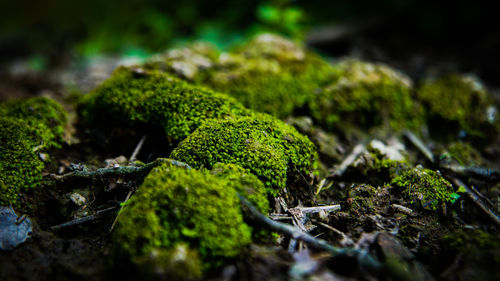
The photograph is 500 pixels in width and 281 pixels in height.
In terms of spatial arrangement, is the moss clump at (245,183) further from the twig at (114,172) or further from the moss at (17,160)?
the moss at (17,160)

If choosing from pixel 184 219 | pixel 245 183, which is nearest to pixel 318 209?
pixel 245 183

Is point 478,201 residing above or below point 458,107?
below

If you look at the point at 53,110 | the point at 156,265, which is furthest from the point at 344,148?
the point at 53,110

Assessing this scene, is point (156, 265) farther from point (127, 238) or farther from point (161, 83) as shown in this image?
point (161, 83)

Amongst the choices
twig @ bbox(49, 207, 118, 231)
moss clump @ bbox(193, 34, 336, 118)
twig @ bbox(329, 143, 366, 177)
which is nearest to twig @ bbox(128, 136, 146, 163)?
twig @ bbox(49, 207, 118, 231)

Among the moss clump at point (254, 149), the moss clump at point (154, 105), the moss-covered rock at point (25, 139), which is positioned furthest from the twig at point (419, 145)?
the moss-covered rock at point (25, 139)

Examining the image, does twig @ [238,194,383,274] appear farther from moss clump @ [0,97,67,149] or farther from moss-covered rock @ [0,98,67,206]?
moss clump @ [0,97,67,149]

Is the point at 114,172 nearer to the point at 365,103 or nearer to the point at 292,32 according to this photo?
the point at 365,103
